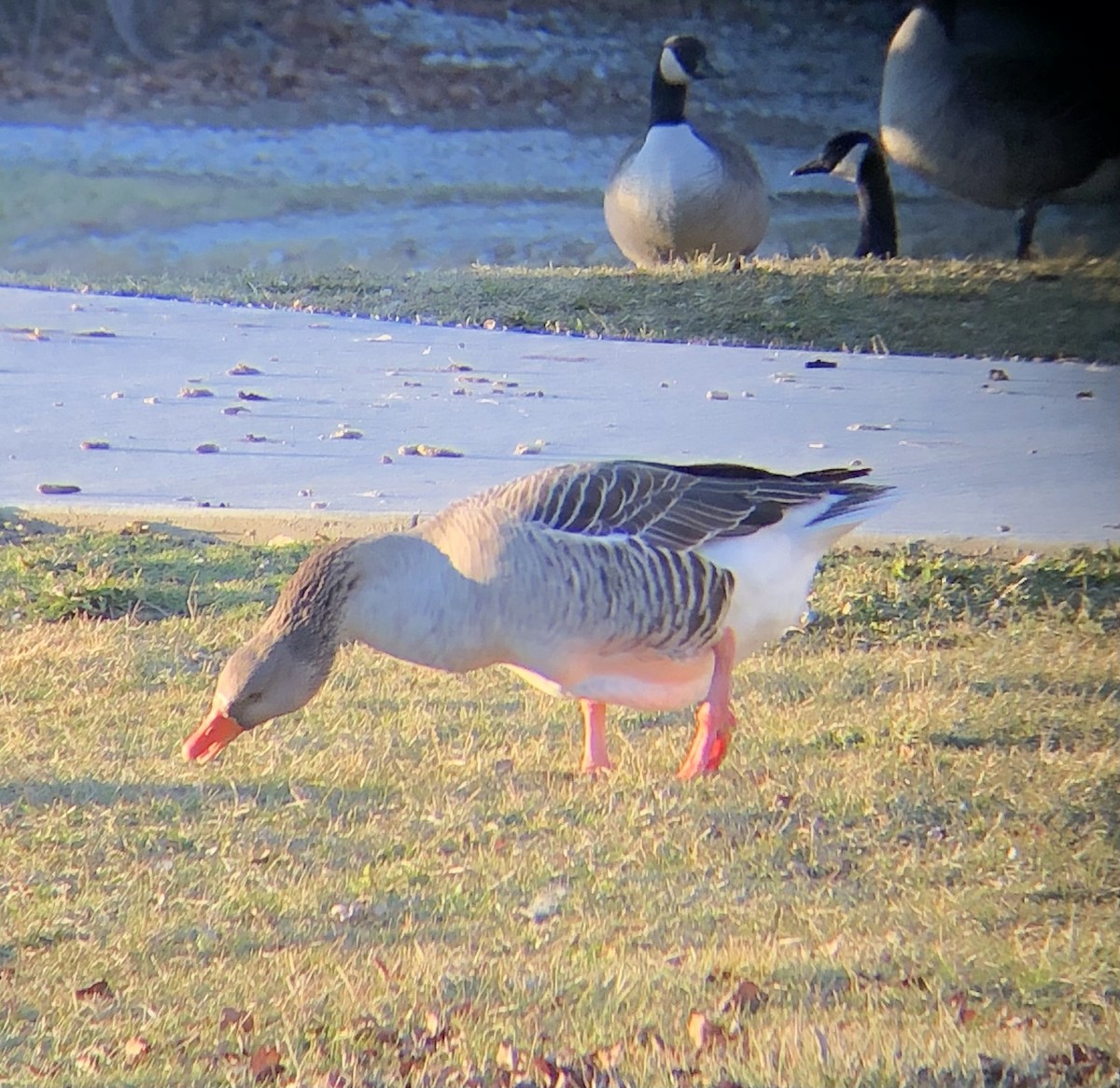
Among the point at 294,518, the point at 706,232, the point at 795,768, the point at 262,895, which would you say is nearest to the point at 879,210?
the point at 706,232

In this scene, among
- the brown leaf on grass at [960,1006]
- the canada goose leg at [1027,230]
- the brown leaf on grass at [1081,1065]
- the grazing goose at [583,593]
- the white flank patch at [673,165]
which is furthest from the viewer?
the white flank patch at [673,165]

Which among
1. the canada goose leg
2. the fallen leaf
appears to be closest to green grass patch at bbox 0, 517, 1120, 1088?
the fallen leaf

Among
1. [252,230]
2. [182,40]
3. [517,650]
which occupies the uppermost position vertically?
[182,40]

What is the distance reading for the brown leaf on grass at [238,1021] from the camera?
233 centimetres

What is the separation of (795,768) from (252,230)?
9073 mm

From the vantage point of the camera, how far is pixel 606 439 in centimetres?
566

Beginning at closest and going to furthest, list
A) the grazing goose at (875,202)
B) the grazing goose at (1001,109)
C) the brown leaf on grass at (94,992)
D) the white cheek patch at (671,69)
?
the brown leaf on grass at (94,992) → the grazing goose at (1001,109) → the white cheek patch at (671,69) → the grazing goose at (875,202)

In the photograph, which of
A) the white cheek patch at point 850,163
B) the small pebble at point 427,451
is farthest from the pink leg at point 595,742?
the white cheek patch at point 850,163

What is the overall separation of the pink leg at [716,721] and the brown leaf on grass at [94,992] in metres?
1.25

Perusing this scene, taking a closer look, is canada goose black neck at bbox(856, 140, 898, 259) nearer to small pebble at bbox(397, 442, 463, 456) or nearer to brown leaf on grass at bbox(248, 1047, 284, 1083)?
small pebble at bbox(397, 442, 463, 456)

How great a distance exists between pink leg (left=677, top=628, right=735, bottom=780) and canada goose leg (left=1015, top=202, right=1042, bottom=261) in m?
3.53

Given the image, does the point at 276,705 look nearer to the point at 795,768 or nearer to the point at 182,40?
the point at 795,768

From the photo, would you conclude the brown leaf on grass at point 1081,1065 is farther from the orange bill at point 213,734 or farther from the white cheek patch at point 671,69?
the white cheek patch at point 671,69

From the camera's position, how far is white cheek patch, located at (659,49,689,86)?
8.90 meters
